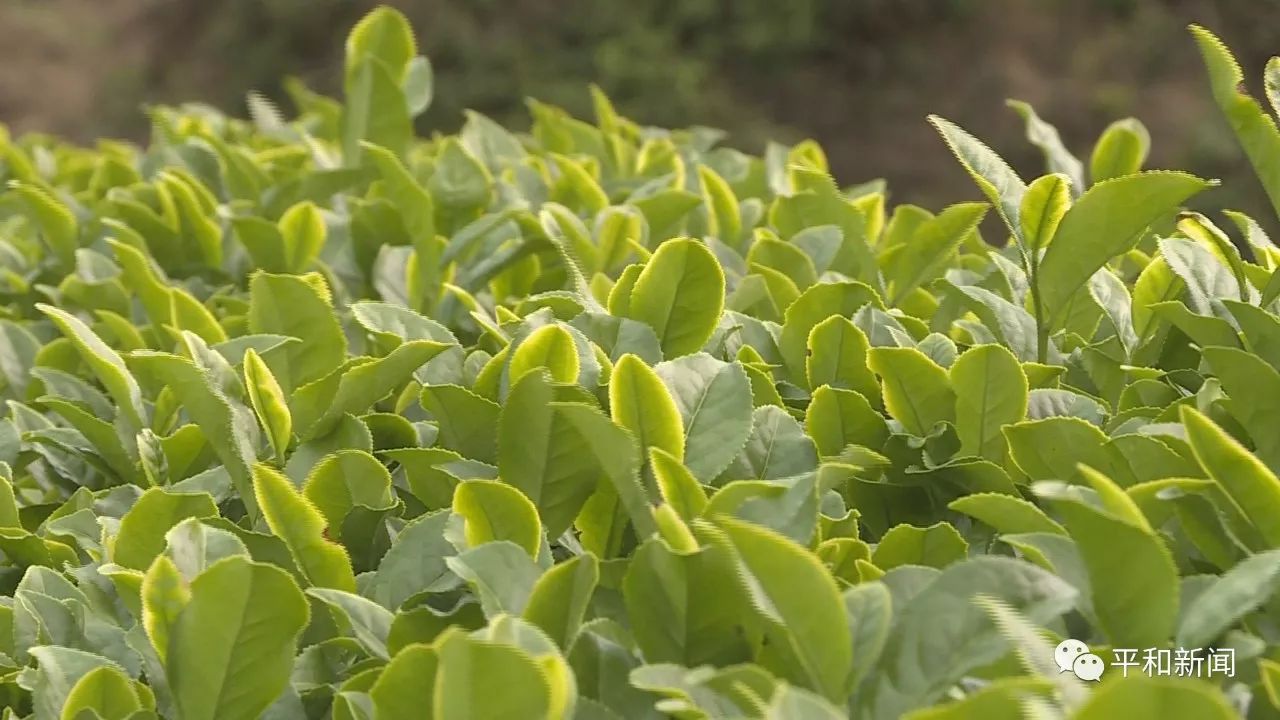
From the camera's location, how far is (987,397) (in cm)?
133

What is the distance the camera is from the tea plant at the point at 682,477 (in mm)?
936

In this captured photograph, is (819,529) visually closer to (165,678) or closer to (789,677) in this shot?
(789,677)

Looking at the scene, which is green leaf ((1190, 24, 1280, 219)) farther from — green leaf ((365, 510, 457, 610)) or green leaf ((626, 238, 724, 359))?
green leaf ((365, 510, 457, 610))

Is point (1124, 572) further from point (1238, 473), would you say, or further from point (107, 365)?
point (107, 365)

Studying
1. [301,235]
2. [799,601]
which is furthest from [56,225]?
[799,601]

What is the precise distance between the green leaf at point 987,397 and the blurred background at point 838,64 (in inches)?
304

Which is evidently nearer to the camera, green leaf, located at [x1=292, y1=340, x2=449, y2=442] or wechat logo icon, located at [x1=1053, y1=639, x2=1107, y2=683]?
wechat logo icon, located at [x1=1053, y1=639, x2=1107, y2=683]

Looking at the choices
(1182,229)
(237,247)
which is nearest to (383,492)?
(1182,229)

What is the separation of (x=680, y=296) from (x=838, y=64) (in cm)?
897

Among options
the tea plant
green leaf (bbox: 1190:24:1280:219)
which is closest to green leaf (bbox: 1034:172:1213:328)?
the tea plant

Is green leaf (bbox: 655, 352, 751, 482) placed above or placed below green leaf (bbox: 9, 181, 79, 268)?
below

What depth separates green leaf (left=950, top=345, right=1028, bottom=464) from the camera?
1.31m

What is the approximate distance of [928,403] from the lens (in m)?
1.39

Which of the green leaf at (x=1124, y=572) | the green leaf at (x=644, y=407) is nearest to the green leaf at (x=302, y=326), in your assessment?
the green leaf at (x=644, y=407)
